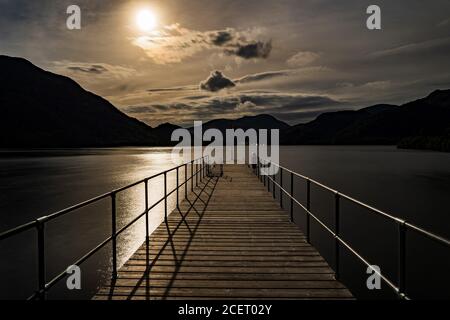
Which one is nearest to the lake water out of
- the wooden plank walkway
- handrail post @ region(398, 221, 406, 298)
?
the wooden plank walkway

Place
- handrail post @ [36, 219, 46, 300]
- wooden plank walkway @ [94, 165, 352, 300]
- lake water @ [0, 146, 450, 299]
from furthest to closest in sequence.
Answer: lake water @ [0, 146, 450, 299] → wooden plank walkway @ [94, 165, 352, 300] → handrail post @ [36, 219, 46, 300]

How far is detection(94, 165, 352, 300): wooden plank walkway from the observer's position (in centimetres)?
425

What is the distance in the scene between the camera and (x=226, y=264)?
525 centimetres

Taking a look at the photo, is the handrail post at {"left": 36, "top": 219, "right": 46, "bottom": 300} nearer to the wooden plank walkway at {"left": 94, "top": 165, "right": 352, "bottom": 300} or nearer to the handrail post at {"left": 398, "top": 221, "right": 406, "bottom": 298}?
the wooden plank walkway at {"left": 94, "top": 165, "right": 352, "bottom": 300}

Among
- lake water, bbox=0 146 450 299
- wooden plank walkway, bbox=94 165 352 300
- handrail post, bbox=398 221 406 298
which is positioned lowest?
lake water, bbox=0 146 450 299

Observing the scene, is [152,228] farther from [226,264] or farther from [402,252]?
[402,252]

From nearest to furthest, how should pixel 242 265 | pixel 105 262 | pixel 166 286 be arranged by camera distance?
pixel 166 286
pixel 242 265
pixel 105 262

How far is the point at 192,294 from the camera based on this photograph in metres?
4.20

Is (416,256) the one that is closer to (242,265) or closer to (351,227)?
(351,227)

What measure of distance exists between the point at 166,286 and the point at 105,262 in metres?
11.2

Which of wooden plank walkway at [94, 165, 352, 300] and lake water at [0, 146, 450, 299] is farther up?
wooden plank walkway at [94, 165, 352, 300]

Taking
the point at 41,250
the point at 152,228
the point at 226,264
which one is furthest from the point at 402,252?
the point at 152,228

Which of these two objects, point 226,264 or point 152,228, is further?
point 152,228
